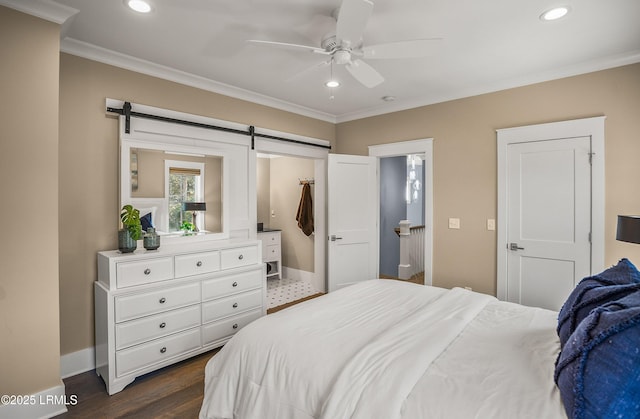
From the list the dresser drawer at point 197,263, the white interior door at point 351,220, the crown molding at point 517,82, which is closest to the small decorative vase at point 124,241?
the dresser drawer at point 197,263

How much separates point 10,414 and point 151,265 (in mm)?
1139

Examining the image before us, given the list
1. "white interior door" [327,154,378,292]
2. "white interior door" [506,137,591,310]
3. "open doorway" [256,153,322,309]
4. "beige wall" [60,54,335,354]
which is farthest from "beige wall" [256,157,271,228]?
"white interior door" [506,137,591,310]

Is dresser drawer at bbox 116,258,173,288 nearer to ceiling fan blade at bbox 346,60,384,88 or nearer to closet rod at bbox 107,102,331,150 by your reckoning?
closet rod at bbox 107,102,331,150

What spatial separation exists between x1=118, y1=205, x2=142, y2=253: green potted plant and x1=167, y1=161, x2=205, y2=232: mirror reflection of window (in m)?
0.41

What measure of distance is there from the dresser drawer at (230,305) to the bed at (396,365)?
3.54 ft

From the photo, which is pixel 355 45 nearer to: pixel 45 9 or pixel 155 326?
pixel 45 9

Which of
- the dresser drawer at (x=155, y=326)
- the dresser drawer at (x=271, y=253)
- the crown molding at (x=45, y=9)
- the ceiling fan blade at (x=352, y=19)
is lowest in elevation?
the dresser drawer at (x=155, y=326)

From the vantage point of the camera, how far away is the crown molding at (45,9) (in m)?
1.94

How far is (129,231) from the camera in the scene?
2.56m

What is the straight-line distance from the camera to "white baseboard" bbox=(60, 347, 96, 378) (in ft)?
8.30

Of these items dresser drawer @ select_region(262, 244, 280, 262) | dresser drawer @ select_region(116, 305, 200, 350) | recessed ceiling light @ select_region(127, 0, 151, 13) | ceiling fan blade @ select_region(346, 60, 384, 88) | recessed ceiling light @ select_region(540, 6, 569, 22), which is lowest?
dresser drawer @ select_region(116, 305, 200, 350)

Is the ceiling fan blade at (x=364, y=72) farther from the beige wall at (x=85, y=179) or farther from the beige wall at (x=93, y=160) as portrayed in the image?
the beige wall at (x=85, y=179)

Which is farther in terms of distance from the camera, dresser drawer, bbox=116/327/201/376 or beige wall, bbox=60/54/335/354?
beige wall, bbox=60/54/335/354

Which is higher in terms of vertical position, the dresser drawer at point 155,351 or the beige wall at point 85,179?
the beige wall at point 85,179
